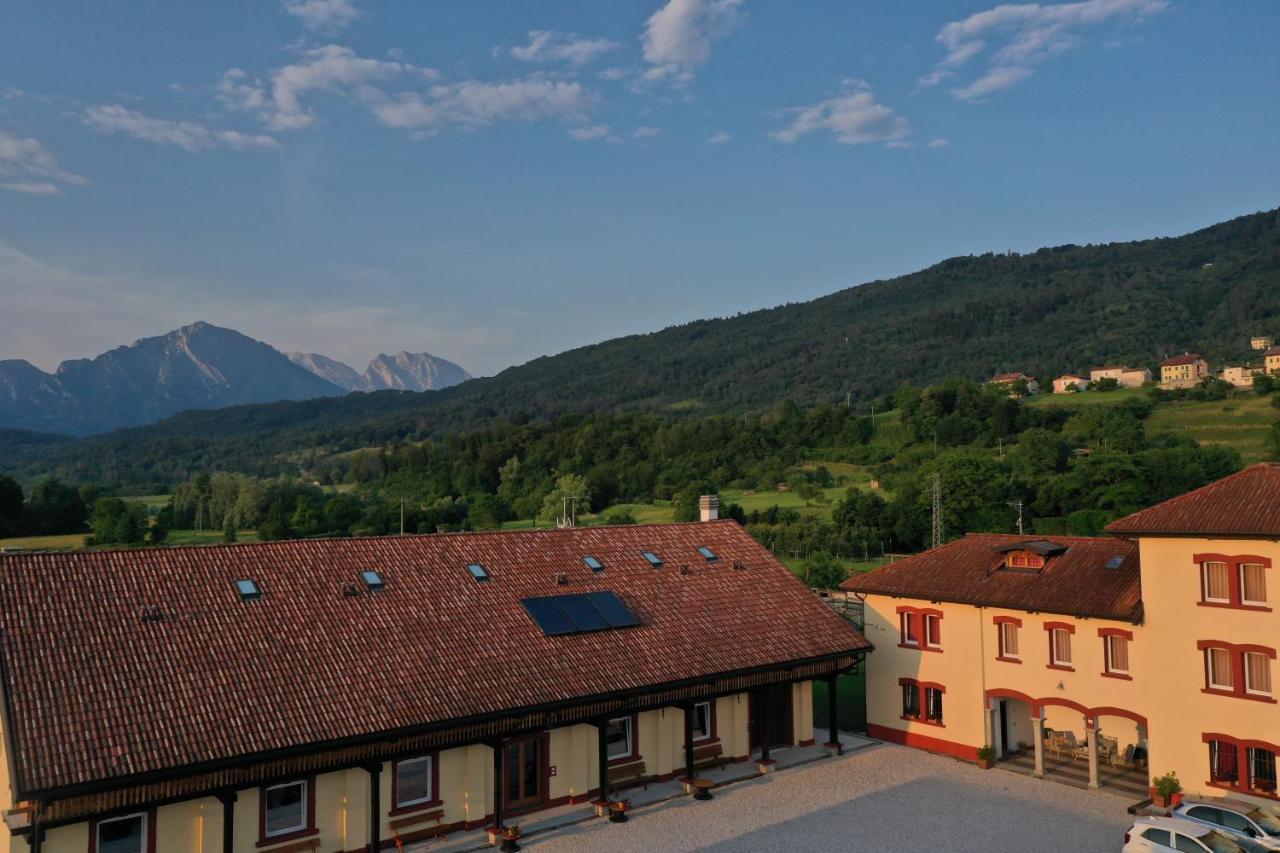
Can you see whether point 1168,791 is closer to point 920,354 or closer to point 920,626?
point 920,626

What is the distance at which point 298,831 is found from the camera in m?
16.0

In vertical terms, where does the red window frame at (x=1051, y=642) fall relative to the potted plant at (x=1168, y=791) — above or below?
above

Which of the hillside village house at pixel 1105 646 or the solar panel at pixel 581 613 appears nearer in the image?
the hillside village house at pixel 1105 646

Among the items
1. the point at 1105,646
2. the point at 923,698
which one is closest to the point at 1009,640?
the point at 1105,646

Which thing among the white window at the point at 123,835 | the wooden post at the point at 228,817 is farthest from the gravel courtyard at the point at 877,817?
the white window at the point at 123,835

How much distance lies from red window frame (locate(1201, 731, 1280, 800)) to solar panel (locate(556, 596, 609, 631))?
1280 cm

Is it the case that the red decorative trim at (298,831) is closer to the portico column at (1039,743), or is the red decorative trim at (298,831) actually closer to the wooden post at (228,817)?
the wooden post at (228,817)

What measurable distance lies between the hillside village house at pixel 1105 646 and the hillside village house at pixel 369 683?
252 cm

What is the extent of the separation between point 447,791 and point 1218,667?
1584cm

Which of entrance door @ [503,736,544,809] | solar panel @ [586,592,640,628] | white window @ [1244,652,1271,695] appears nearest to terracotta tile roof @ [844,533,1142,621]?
white window @ [1244,652,1271,695]

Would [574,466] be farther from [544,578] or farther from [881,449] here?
[544,578]

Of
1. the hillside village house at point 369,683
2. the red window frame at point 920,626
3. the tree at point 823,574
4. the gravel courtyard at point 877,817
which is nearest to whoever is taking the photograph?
the hillside village house at point 369,683

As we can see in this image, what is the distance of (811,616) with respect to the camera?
23516mm

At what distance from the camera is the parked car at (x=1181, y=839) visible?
15102mm
